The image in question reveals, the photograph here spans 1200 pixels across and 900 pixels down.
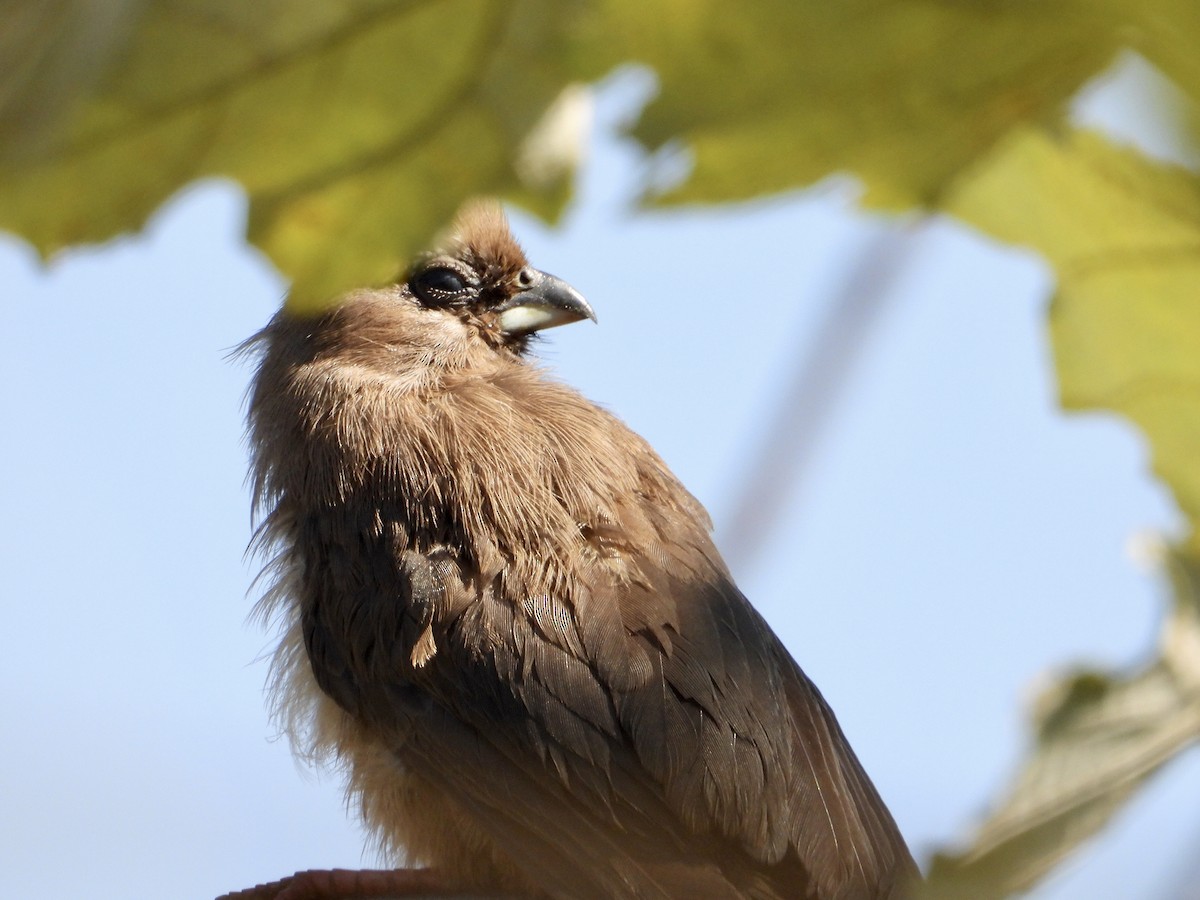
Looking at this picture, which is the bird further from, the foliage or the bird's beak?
the foliage

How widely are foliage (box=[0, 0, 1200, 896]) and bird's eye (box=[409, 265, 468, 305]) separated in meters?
4.51

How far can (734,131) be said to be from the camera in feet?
2.51

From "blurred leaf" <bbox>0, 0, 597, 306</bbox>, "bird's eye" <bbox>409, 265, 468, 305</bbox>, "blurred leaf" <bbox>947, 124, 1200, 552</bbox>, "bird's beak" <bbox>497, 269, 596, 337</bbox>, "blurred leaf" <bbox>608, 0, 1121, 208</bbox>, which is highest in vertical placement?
"bird's eye" <bbox>409, 265, 468, 305</bbox>

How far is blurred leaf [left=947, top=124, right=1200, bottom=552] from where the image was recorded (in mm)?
766

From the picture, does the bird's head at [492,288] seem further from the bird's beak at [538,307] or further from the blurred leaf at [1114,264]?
the blurred leaf at [1114,264]

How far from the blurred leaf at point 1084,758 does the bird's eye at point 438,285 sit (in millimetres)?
4742

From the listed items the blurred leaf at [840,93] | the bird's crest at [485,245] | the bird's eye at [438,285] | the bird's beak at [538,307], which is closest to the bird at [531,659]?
the bird's eye at [438,285]

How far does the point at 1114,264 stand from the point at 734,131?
0.24 meters

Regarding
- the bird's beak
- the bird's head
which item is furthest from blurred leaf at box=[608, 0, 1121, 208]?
the bird's beak

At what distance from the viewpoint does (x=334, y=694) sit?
419 centimetres

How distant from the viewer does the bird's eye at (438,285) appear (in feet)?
17.5

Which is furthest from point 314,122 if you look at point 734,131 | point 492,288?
point 492,288

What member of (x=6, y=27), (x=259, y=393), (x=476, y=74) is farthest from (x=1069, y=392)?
(x=259, y=393)

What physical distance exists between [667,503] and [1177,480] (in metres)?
3.70
